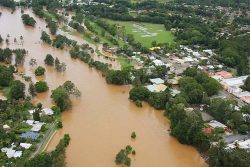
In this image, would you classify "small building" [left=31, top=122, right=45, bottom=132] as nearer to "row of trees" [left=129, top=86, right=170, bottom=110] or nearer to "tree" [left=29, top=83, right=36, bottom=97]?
"tree" [left=29, top=83, right=36, bottom=97]

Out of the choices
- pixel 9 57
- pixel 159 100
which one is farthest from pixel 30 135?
pixel 9 57

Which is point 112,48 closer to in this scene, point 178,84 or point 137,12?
point 178,84

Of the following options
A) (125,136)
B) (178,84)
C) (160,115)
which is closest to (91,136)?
(125,136)

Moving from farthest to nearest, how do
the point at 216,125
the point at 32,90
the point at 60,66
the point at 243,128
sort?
1. the point at 60,66
2. the point at 32,90
3. the point at 216,125
4. the point at 243,128

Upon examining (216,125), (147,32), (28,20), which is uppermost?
(28,20)

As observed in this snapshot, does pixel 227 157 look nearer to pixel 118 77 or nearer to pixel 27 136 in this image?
pixel 27 136

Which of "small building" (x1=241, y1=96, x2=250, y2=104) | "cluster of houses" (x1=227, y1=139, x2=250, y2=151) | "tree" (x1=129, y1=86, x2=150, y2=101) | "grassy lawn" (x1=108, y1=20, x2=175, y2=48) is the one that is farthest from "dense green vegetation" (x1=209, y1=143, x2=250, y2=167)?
"grassy lawn" (x1=108, y1=20, x2=175, y2=48)
